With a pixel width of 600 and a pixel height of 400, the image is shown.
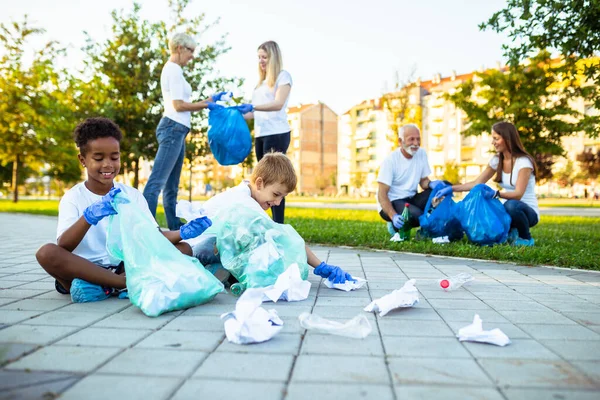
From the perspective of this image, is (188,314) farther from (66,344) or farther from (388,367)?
(388,367)

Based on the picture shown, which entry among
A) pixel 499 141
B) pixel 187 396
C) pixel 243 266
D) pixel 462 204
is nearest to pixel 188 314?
pixel 243 266

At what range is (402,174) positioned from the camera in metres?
6.38

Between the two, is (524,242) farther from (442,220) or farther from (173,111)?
(173,111)

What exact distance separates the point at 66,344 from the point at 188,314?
675 mm

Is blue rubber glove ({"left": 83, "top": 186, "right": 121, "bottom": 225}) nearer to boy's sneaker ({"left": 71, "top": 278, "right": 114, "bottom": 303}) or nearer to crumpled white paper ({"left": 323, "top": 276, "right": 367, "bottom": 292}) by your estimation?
boy's sneaker ({"left": 71, "top": 278, "right": 114, "bottom": 303})

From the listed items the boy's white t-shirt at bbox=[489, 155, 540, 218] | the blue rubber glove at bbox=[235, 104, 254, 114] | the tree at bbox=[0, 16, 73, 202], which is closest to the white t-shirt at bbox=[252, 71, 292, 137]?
the blue rubber glove at bbox=[235, 104, 254, 114]

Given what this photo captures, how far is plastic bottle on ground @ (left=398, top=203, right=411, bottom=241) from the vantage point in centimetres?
598

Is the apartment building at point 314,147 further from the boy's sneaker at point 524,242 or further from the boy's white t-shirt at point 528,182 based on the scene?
the boy's sneaker at point 524,242

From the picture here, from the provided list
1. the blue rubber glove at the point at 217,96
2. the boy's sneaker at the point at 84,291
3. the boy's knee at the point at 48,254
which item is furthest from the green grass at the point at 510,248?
the boy's knee at the point at 48,254

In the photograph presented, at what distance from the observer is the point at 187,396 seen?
1.53 meters

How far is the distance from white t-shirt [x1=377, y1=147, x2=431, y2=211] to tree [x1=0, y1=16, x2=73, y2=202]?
1279 centimetres

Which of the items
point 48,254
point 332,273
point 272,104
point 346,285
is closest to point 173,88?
point 272,104

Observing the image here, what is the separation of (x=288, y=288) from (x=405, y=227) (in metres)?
3.40

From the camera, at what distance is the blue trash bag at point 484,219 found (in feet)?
18.2
